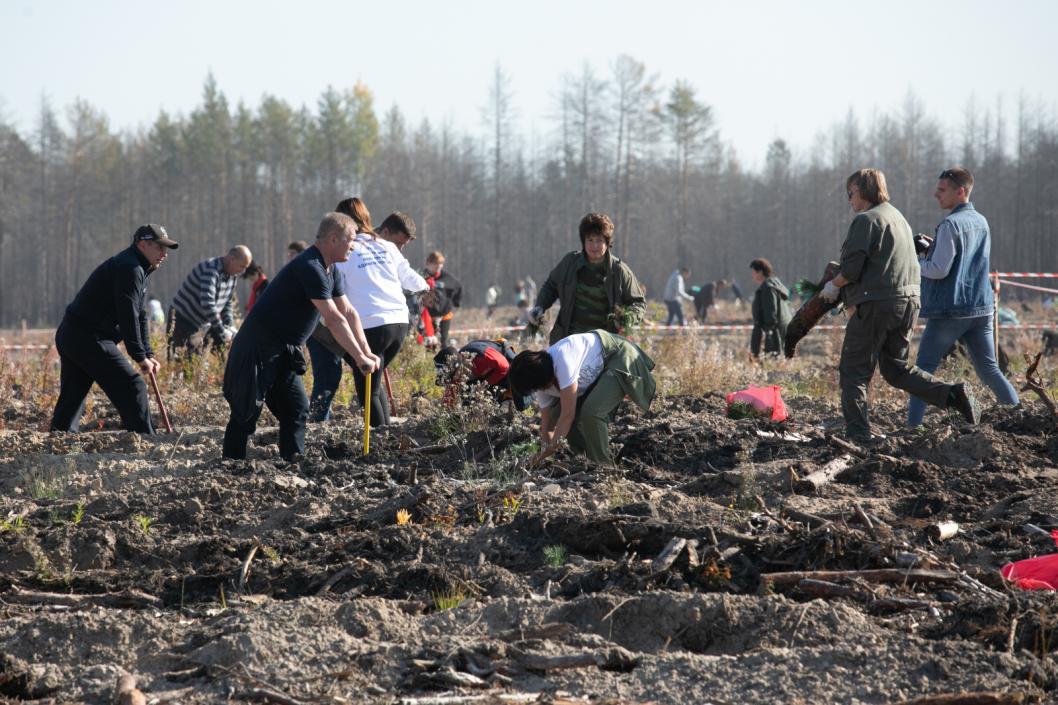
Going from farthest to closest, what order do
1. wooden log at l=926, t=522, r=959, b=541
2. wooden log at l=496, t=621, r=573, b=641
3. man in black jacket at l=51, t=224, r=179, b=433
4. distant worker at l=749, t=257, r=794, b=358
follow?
distant worker at l=749, t=257, r=794, b=358, man in black jacket at l=51, t=224, r=179, b=433, wooden log at l=926, t=522, r=959, b=541, wooden log at l=496, t=621, r=573, b=641

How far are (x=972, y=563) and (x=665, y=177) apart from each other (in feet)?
211

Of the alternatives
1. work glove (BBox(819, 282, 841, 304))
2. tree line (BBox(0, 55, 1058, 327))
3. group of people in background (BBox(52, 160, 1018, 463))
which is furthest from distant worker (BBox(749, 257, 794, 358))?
tree line (BBox(0, 55, 1058, 327))

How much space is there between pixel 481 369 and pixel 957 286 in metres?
3.19

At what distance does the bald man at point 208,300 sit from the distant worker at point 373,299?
258cm

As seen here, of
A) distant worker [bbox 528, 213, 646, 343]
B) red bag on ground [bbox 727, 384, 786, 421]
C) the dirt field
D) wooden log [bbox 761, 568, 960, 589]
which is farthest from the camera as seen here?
red bag on ground [bbox 727, 384, 786, 421]

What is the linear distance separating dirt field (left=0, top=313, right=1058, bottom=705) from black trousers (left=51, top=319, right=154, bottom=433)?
0.39 meters

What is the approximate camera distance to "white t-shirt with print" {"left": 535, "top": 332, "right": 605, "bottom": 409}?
6.13 metres

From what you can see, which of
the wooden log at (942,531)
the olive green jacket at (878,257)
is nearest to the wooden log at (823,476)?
the wooden log at (942,531)

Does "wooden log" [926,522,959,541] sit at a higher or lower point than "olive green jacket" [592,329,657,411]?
lower

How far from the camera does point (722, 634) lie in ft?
12.6

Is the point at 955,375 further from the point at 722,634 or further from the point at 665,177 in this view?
the point at 665,177

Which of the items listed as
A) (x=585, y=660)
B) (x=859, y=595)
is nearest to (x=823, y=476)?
(x=859, y=595)

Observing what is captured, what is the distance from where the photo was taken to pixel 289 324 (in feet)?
21.2

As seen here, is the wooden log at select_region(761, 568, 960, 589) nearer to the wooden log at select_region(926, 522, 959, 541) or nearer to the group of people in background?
the wooden log at select_region(926, 522, 959, 541)
